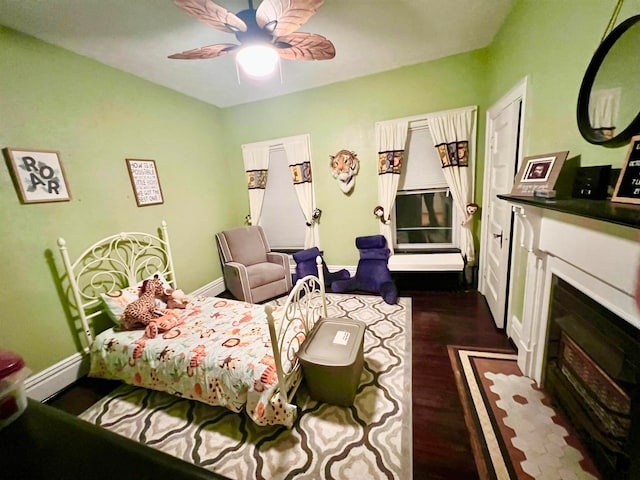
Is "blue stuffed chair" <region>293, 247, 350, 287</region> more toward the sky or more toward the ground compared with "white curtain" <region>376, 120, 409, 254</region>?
more toward the ground

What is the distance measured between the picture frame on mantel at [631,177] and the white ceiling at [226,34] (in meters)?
1.73

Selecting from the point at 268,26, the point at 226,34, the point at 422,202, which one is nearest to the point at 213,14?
the point at 268,26

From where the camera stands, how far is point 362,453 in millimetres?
1333

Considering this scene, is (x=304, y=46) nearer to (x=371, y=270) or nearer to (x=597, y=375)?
(x=371, y=270)

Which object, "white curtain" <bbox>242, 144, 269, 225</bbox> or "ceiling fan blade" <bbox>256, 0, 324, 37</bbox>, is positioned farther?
"white curtain" <bbox>242, 144, 269, 225</bbox>

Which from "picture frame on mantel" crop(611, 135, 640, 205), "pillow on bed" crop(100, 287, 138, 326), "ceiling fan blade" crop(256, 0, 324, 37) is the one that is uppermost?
"ceiling fan blade" crop(256, 0, 324, 37)

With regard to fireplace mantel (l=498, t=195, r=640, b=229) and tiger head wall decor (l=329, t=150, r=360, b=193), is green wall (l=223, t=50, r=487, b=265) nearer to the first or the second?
tiger head wall decor (l=329, t=150, r=360, b=193)

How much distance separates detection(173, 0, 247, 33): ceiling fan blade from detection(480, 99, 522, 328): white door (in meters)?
2.09

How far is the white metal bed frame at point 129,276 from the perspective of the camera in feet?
5.47

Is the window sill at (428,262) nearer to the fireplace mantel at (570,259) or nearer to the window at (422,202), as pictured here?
the window at (422,202)

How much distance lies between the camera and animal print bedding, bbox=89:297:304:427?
1.43 meters

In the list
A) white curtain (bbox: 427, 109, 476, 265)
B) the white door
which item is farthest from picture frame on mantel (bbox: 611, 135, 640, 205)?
white curtain (bbox: 427, 109, 476, 265)

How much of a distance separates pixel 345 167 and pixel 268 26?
6.37 feet

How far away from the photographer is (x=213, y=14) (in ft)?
4.36
